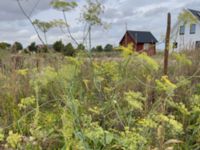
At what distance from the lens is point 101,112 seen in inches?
91.0

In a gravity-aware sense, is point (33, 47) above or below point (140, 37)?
below

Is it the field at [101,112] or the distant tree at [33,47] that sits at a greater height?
the distant tree at [33,47]

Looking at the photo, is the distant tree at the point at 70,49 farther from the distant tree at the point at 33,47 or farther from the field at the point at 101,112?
the distant tree at the point at 33,47

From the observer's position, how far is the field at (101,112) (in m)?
1.78

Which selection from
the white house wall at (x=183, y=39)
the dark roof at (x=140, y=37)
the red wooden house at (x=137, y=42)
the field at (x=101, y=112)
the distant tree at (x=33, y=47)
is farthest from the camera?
the distant tree at (x=33, y=47)

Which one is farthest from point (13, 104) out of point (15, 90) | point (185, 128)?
point (185, 128)

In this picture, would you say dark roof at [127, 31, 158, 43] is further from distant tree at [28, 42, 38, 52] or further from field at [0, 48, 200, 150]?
distant tree at [28, 42, 38, 52]

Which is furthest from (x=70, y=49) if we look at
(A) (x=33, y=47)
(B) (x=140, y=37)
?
(A) (x=33, y=47)

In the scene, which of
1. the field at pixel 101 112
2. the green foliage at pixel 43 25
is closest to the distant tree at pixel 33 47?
the field at pixel 101 112

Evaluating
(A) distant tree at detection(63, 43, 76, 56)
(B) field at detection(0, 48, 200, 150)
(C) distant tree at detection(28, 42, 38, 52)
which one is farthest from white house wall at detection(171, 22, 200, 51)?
(C) distant tree at detection(28, 42, 38, 52)

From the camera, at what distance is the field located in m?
1.78

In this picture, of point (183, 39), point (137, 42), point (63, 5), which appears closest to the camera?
point (63, 5)

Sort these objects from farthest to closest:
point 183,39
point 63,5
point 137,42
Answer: point 183,39
point 137,42
point 63,5

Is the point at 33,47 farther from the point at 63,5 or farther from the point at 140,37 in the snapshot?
the point at 63,5
